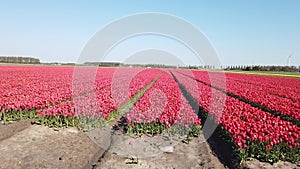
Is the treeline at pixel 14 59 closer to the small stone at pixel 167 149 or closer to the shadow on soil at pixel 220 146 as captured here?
Answer: the shadow on soil at pixel 220 146

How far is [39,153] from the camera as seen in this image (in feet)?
18.8

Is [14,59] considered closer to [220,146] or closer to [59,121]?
[59,121]

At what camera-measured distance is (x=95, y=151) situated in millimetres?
6188

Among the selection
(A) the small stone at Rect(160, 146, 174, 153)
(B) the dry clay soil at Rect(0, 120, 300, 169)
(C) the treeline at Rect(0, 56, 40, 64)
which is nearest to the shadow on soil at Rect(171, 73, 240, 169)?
(B) the dry clay soil at Rect(0, 120, 300, 169)

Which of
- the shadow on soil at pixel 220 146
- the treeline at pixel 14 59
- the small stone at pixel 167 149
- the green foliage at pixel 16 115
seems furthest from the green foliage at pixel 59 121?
the treeline at pixel 14 59

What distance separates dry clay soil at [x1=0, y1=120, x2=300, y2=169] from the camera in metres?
5.38

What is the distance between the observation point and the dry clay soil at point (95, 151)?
5.38 m

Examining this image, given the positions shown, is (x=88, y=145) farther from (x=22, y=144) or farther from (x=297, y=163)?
(x=297, y=163)

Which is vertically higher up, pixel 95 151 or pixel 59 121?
pixel 59 121

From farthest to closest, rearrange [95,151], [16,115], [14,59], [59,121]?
[14,59], [16,115], [59,121], [95,151]

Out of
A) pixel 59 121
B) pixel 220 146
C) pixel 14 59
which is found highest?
pixel 14 59

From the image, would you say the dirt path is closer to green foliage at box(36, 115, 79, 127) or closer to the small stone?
green foliage at box(36, 115, 79, 127)

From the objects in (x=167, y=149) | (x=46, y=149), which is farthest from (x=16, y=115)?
(x=167, y=149)

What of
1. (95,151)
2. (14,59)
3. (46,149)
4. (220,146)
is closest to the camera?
(46,149)
